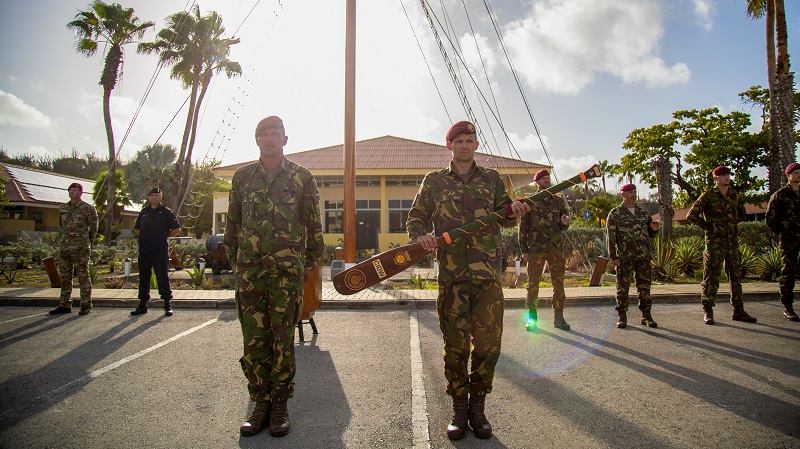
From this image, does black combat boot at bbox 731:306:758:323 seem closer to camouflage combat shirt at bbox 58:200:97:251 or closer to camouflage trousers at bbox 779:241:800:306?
camouflage trousers at bbox 779:241:800:306

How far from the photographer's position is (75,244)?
6.76 meters

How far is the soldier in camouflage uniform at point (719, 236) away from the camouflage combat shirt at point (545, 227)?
180 cm

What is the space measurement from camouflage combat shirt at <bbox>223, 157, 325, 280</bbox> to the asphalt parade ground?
3.84 ft

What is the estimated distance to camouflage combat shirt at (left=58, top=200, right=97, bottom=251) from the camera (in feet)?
22.1

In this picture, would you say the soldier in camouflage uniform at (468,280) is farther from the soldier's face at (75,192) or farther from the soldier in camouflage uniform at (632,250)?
the soldier's face at (75,192)

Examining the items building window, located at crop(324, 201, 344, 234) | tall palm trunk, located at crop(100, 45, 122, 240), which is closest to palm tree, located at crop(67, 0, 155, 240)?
tall palm trunk, located at crop(100, 45, 122, 240)

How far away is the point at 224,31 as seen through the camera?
22609 mm

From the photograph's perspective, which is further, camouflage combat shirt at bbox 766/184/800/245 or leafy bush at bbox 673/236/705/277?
leafy bush at bbox 673/236/705/277

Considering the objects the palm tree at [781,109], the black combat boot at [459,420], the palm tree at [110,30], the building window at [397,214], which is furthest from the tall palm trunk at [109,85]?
the palm tree at [781,109]

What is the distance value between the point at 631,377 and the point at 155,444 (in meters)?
3.82

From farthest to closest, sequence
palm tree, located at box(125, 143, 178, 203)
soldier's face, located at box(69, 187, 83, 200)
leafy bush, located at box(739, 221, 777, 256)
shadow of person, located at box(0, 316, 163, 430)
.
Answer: palm tree, located at box(125, 143, 178, 203), leafy bush, located at box(739, 221, 777, 256), soldier's face, located at box(69, 187, 83, 200), shadow of person, located at box(0, 316, 163, 430)

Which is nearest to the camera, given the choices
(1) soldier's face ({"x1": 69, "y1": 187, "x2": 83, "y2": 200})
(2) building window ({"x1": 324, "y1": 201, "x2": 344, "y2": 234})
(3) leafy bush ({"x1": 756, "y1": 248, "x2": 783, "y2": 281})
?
(1) soldier's face ({"x1": 69, "y1": 187, "x2": 83, "y2": 200})

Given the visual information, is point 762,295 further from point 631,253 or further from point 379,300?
point 379,300

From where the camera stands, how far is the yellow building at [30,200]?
27.3 metres
